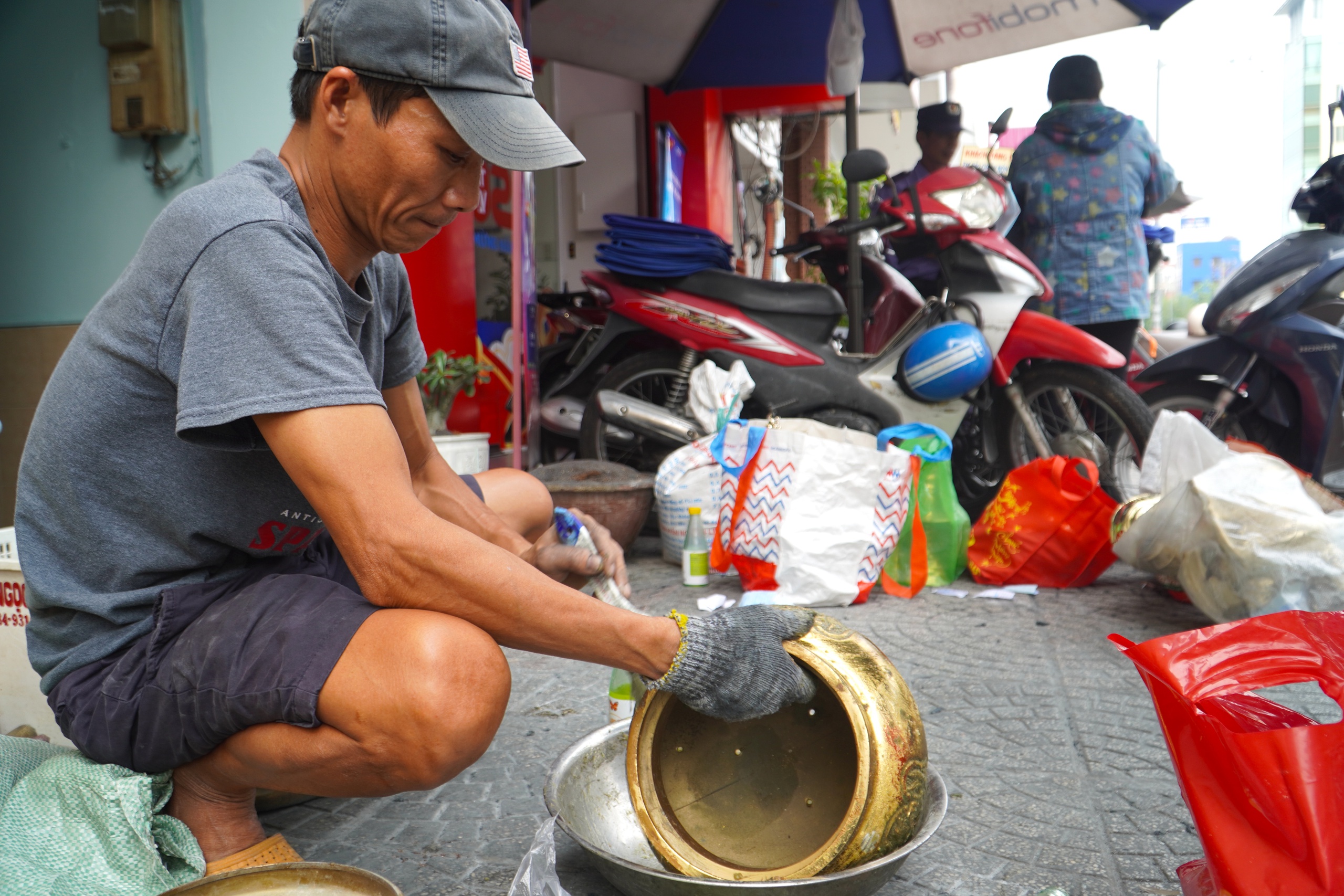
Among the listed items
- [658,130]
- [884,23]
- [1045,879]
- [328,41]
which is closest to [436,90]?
[328,41]

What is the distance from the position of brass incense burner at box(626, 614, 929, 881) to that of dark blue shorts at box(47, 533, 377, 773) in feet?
1.60

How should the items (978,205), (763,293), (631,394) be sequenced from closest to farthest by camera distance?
(978,205) < (763,293) < (631,394)

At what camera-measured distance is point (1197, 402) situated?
4043 millimetres

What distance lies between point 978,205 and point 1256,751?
3548 millimetres

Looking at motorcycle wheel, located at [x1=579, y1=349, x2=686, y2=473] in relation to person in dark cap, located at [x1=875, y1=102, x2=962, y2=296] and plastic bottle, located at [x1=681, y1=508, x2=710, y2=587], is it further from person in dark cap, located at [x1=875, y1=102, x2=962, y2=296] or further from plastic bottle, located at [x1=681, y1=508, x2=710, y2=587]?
person in dark cap, located at [x1=875, y1=102, x2=962, y2=296]

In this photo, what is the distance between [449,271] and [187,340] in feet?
11.7

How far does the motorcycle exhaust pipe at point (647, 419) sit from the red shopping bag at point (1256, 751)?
290cm

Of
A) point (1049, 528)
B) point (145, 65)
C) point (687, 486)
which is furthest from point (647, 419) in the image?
point (145, 65)

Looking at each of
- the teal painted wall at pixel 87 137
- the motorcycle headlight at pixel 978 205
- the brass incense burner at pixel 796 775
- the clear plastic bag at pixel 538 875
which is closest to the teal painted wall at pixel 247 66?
the teal painted wall at pixel 87 137

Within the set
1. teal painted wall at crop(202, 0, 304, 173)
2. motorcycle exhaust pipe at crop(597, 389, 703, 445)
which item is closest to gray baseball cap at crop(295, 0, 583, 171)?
teal painted wall at crop(202, 0, 304, 173)

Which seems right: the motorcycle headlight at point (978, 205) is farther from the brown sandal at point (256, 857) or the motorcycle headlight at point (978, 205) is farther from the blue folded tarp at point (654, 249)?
the brown sandal at point (256, 857)

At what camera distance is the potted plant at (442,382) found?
3949mm

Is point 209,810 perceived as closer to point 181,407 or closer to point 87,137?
point 181,407

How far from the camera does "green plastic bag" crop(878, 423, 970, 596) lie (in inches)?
134
